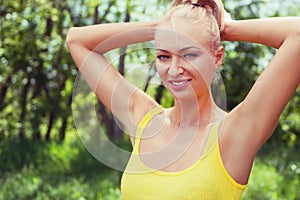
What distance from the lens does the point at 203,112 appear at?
5.43ft

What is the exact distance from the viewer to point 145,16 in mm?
6332

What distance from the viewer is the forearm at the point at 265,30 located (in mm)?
1593

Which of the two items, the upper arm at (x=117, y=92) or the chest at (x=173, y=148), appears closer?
the chest at (x=173, y=148)

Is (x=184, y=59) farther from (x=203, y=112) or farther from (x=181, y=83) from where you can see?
(x=203, y=112)

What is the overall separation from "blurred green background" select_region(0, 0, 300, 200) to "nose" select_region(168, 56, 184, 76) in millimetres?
3887

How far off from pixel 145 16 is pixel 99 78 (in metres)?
4.56

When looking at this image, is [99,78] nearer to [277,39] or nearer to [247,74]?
[277,39]

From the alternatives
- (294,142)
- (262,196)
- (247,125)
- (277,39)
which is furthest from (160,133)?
(294,142)

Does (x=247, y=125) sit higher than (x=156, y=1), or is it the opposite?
(x=247, y=125)

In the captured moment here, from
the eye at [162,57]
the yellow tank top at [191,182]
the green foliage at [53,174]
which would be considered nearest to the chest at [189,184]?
the yellow tank top at [191,182]

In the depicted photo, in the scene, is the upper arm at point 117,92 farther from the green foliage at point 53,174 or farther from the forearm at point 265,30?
the green foliage at point 53,174

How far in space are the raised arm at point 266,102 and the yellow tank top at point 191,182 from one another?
3 cm

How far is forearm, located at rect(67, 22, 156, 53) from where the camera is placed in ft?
5.73

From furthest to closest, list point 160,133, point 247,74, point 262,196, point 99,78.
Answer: point 247,74 → point 262,196 → point 99,78 → point 160,133
